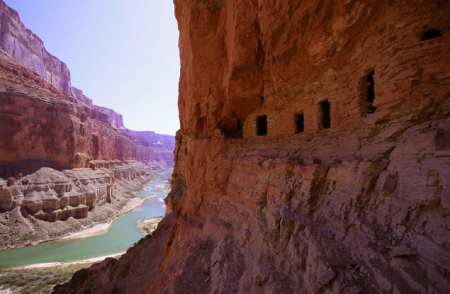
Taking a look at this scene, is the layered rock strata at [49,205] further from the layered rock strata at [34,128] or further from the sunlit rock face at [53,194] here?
the layered rock strata at [34,128]

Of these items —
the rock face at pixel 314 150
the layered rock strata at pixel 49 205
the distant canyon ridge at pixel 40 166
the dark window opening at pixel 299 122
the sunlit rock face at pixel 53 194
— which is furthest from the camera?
the sunlit rock face at pixel 53 194

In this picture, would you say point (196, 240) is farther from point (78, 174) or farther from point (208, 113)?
point (78, 174)

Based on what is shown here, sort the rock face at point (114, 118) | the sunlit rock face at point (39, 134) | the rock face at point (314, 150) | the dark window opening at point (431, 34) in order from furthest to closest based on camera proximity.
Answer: the rock face at point (114, 118), the sunlit rock face at point (39, 134), the dark window opening at point (431, 34), the rock face at point (314, 150)

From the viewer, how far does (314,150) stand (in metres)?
6.85

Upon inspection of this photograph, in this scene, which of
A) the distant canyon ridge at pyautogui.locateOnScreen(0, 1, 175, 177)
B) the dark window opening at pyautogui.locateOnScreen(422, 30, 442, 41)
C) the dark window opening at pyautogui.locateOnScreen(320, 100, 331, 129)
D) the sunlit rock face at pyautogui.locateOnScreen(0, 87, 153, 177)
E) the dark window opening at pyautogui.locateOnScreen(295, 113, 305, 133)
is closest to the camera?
the dark window opening at pyautogui.locateOnScreen(422, 30, 442, 41)

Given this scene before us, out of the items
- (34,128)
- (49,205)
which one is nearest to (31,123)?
(34,128)

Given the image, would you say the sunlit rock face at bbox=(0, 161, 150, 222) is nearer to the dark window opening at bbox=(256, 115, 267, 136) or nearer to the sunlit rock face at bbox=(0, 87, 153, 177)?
the sunlit rock face at bbox=(0, 87, 153, 177)

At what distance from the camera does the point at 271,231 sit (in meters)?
5.97

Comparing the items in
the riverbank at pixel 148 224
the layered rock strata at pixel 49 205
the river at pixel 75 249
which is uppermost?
the layered rock strata at pixel 49 205

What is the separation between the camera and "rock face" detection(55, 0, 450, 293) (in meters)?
3.48

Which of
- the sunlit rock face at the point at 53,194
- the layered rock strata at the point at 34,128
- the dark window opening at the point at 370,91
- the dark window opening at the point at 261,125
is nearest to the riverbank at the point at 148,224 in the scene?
the sunlit rock face at the point at 53,194

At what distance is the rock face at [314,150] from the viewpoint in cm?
348

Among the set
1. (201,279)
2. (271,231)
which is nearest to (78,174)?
(201,279)

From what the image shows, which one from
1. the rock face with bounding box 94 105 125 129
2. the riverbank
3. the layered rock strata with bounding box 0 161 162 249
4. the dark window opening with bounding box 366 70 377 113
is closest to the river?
the riverbank
